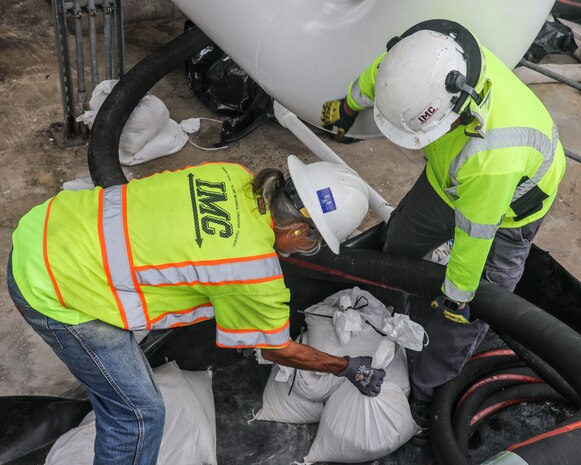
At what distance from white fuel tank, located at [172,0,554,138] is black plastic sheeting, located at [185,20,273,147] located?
2.68 ft

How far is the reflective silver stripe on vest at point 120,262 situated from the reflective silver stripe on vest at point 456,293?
0.96 metres

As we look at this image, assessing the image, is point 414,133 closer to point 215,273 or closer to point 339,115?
point 339,115

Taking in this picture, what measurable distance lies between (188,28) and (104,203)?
2391mm

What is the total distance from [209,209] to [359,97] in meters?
0.88

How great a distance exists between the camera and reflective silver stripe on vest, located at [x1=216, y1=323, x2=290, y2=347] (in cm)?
182

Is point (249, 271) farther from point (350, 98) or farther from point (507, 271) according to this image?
point (507, 271)

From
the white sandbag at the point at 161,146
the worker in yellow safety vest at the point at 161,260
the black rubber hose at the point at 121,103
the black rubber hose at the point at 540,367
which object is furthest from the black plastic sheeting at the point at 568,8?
the worker in yellow safety vest at the point at 161,260

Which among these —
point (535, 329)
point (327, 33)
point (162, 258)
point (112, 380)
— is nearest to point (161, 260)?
point (162, 258)

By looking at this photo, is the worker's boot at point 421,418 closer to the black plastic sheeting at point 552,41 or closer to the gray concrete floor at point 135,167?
the gray concrete floor at point 135,167

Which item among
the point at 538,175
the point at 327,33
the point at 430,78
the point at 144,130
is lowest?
the point at 144,130

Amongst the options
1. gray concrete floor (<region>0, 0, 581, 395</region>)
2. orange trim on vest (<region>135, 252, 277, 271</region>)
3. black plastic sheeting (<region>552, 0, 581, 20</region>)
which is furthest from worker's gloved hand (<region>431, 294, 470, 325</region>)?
black plastic sheeting (<region>552, 0, 581, 20</region>)

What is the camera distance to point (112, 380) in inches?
74.6

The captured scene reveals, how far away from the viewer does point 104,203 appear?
1.87 meters

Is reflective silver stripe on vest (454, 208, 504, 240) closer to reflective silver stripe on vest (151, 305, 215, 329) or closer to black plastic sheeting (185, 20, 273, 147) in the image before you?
reflective silver stripe on vest (151, 305, 215, 329)
